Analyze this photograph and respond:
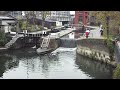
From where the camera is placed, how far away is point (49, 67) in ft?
111

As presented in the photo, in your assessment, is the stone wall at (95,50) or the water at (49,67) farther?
the stone wall at (95,50)

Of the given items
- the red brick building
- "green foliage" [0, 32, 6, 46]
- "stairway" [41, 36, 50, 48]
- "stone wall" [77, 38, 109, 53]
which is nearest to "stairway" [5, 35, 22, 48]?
"green foliage" [0, 32, 6, 46]

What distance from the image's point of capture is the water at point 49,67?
29422 mm

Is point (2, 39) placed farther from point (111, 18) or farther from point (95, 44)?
point (111, 18)

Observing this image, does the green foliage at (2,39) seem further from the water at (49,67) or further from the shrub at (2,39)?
the water at (49,67)

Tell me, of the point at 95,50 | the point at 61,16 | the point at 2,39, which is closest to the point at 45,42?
the point at 2,39

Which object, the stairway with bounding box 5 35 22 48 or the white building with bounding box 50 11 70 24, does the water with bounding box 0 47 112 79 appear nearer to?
the stairway with bounding box 5 35 22 48

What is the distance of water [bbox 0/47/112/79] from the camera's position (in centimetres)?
2942

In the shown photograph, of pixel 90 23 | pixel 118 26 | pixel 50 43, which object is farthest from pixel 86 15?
pixel 118 26

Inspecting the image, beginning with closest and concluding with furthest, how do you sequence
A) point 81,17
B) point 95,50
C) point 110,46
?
point 110,46, point 95,50, point 81,17

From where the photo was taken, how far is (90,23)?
81.1m

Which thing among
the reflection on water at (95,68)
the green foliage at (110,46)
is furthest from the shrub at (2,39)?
the green foliage at (110,46)
